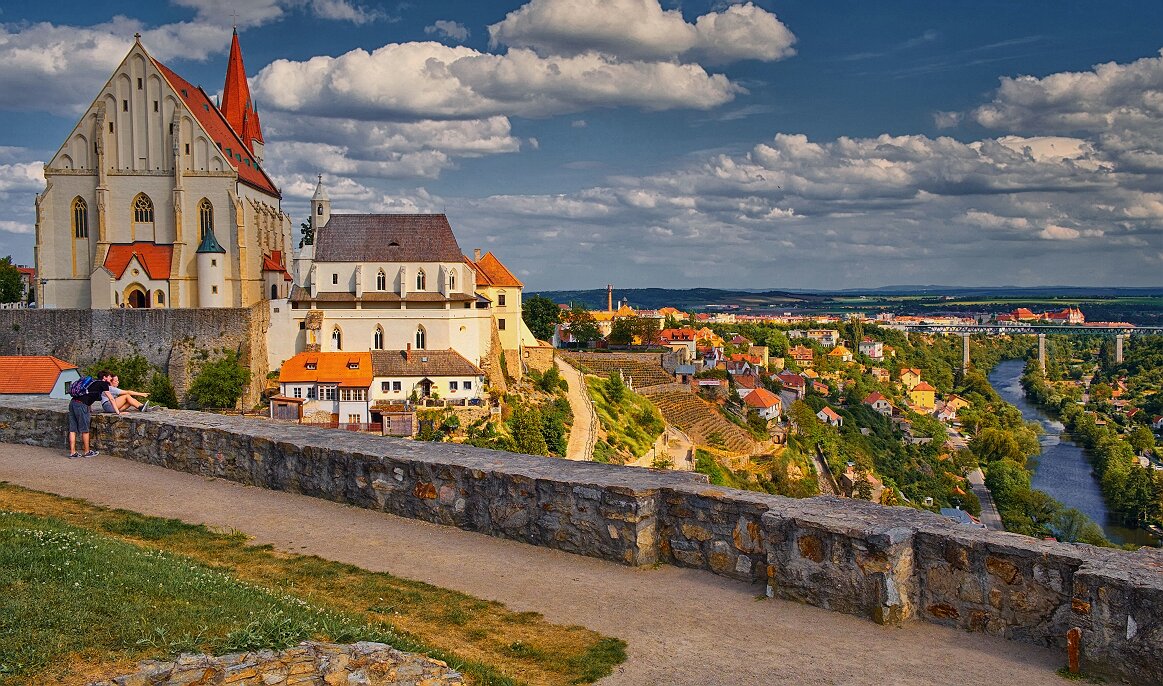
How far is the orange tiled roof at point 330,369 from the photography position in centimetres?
4450

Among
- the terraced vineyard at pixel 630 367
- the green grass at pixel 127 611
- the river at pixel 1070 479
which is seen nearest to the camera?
the green grass at pixel 127 611

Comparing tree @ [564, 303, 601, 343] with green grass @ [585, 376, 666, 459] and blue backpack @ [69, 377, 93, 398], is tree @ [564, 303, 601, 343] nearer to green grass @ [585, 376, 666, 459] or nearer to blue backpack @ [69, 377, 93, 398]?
green grass @ [585, 376, 666, 459]

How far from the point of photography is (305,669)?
571cm

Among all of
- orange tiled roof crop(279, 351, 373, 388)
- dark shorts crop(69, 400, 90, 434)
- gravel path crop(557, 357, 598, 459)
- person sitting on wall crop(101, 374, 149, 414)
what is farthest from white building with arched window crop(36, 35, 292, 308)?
dark shorts crop(69, 400, 90, 434)

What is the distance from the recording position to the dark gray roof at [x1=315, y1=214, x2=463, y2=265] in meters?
49.6

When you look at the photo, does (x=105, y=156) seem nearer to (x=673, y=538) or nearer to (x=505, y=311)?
(x=505, y=311)

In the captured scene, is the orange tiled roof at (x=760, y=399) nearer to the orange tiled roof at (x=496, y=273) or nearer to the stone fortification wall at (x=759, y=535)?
the orange tiled roof at (x=496, y=273)

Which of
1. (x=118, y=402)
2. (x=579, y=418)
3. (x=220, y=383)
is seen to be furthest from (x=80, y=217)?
(x=118, y=402)

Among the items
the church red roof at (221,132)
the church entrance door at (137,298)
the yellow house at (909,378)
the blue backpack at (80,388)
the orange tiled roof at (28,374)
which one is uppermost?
the church red roof at (221,132)

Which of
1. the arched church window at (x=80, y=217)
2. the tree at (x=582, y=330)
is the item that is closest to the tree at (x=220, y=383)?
the arched church window at (x=80, y=217)

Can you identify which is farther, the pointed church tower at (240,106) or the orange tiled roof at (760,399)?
the orange tiled roof at (760,399)

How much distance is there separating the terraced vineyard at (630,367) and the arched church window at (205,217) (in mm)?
31348

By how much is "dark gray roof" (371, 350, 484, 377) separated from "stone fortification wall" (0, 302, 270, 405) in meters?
5.86

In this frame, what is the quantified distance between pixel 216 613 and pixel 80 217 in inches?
1829
